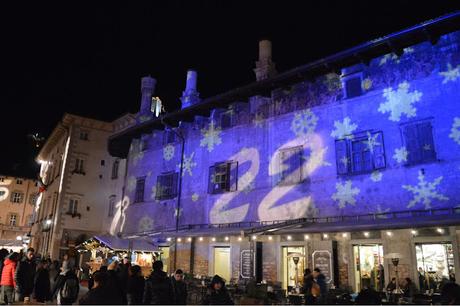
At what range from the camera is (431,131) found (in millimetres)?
13312

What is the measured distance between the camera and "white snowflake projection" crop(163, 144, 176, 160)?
2313 cm

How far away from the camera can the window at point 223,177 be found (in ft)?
62.7

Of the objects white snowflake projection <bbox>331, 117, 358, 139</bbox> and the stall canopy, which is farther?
the stall canopy

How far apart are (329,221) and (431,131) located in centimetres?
474

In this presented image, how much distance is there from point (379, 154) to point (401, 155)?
30.6 inches

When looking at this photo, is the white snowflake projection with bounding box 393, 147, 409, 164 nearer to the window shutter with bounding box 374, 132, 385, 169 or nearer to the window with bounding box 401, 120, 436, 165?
the window with bounding box 401, 120, 436, 165

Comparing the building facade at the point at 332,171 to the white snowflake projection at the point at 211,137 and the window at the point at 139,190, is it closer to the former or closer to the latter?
the white snowflake projection at the point at 211,137

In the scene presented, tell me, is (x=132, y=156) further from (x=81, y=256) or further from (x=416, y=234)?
(x=416, y=234)

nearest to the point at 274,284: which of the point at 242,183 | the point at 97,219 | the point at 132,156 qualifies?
the point at 242,183

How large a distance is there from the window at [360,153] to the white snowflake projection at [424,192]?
1340mm

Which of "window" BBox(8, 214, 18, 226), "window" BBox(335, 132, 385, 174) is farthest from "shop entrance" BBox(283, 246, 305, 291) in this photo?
"window" BBox(8, 214, 18, 226)

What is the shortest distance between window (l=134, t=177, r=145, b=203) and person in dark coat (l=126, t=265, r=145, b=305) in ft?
51.0

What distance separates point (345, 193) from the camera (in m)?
14.9

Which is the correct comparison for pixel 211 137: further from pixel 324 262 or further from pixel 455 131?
pixel 455 131
